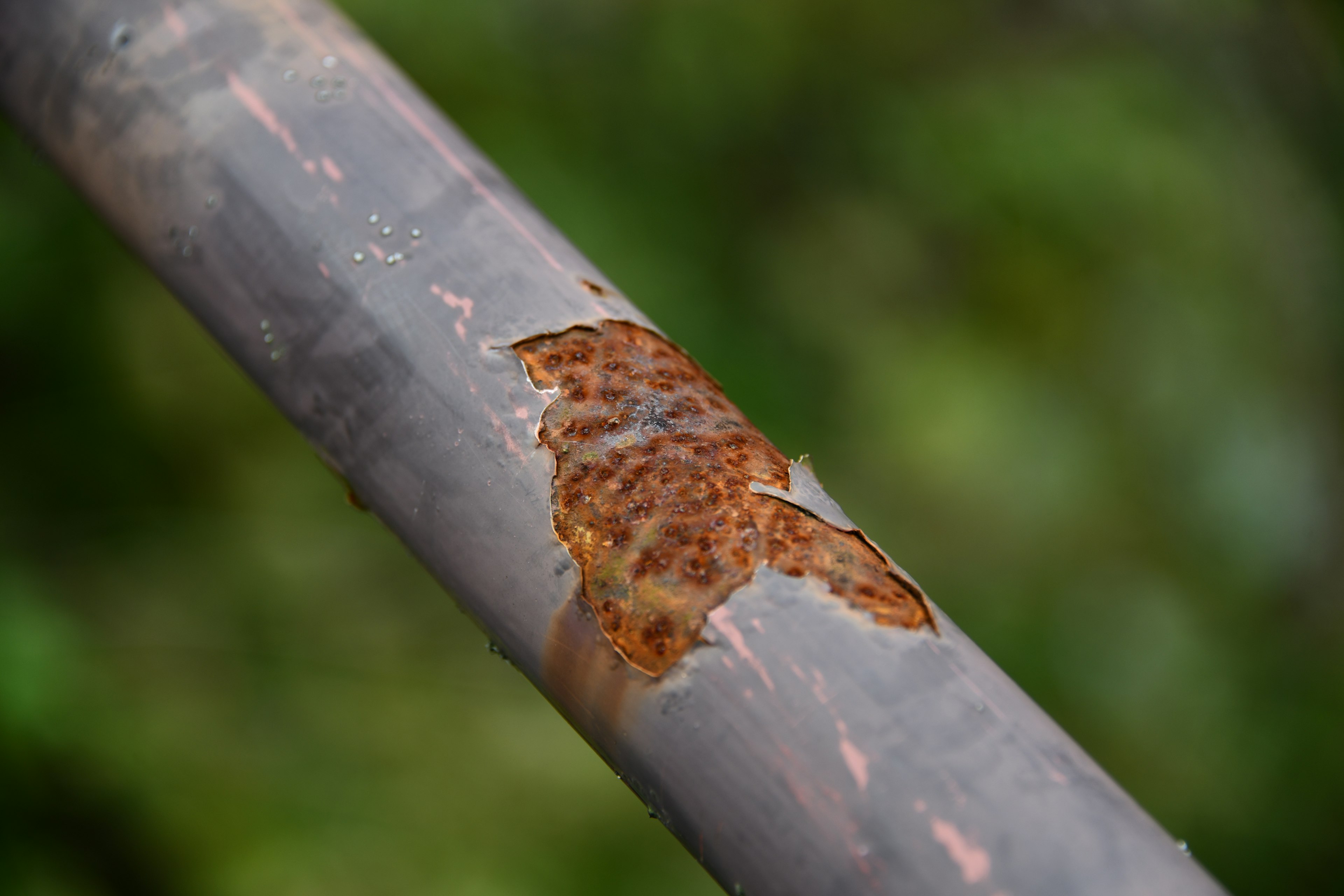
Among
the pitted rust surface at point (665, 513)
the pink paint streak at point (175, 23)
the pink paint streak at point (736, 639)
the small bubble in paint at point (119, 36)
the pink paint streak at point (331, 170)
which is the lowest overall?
the pink paint streak at point (736, 639)

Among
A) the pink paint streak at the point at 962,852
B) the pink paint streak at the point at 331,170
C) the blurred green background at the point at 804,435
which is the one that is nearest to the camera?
the pink paint streak at the point at 962,852

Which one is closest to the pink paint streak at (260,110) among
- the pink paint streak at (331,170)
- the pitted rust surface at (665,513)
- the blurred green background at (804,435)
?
the pink paint streak at (331,170)

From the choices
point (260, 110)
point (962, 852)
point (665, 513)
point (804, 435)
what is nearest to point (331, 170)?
point (260, 110)

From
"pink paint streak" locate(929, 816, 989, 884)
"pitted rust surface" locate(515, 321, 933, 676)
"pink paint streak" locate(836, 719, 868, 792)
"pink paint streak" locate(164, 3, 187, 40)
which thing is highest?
"pink paint streak" locate(164, 3, 187, 40)

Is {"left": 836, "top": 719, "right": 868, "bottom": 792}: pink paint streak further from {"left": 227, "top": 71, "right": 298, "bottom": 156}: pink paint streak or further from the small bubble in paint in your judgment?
the small bubble in paint

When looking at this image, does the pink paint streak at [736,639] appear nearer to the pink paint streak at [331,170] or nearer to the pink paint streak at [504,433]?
the pink paint streak at [504,433]

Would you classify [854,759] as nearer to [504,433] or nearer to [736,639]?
[736,639]

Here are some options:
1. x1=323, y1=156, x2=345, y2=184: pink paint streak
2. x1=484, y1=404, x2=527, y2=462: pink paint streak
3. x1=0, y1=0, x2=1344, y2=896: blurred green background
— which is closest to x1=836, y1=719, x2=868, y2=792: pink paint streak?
x1=484, y1=404, x2=527, y2=462: pink paint streak
